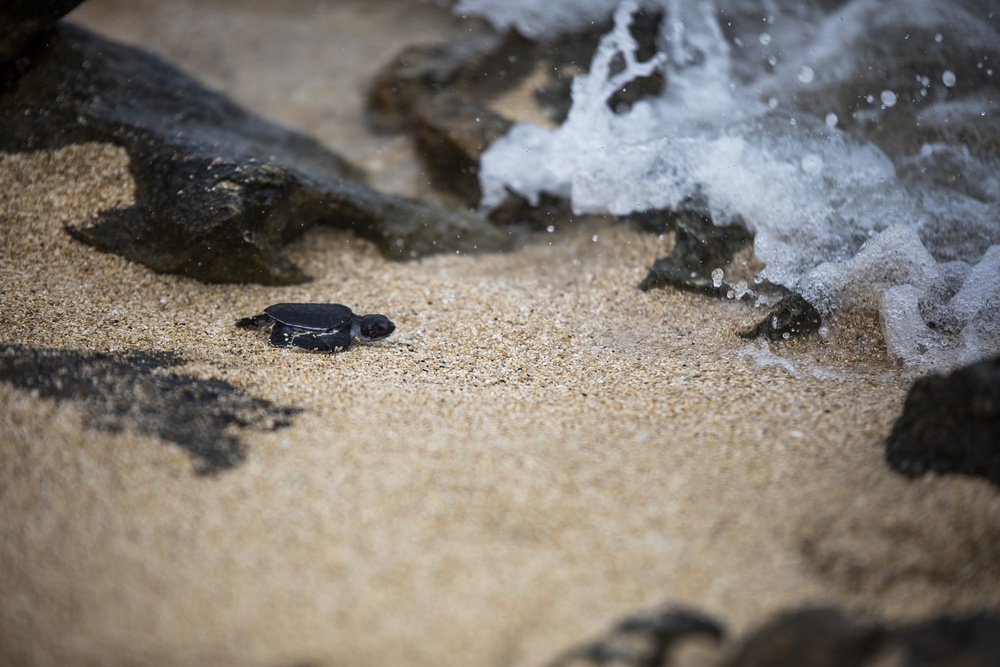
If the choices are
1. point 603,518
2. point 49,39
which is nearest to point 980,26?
point 603,518

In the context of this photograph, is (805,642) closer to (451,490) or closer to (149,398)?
(451,490)

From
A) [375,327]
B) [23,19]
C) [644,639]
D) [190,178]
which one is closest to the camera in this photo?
[644,639]

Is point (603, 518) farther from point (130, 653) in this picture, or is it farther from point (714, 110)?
point (714, 110)

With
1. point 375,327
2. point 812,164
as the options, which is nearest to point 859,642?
point 375,327

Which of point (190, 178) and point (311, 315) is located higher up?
point (190, 178)

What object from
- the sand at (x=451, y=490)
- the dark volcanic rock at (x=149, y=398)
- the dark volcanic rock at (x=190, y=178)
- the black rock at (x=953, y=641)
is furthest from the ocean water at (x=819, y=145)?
the dark volcanic rock at (x=149, y=398)

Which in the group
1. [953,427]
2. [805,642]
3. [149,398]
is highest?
[953,427]
